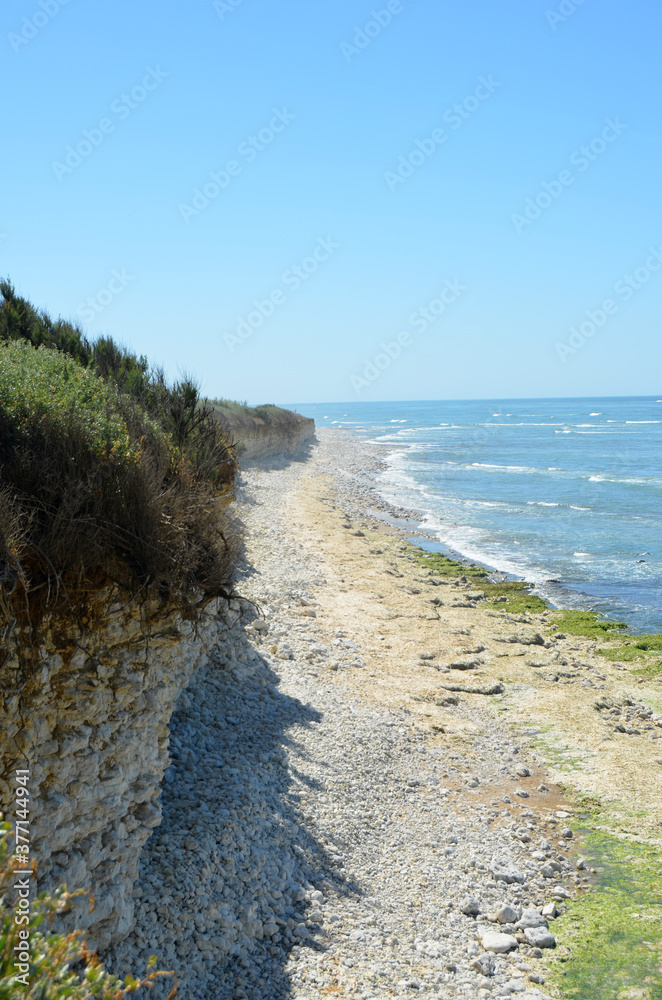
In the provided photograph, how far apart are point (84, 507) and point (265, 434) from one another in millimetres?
43340

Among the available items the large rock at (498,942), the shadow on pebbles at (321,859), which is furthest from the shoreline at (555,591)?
the large rock at (498,942)

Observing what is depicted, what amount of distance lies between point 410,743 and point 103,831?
6358mm

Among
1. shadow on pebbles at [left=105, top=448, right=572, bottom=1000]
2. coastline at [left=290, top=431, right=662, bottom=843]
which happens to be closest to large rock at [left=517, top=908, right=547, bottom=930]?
shadow on pebbles at [left=105, top=448, right=572, bottom=1000]

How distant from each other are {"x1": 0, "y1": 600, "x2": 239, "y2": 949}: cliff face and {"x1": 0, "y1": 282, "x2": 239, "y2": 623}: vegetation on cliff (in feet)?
1.30

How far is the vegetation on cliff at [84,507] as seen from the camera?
5.31 metres

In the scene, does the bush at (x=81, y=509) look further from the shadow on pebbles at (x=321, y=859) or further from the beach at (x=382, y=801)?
the beach at (x=382, y=801)

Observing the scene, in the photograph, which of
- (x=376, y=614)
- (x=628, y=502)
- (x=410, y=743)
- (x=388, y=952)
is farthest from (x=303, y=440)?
(x=388, y=952)

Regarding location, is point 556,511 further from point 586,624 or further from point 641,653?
point 641,653

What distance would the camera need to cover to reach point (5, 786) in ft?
16.1

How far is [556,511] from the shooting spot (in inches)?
1439

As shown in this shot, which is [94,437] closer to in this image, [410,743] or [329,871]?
[329,871]

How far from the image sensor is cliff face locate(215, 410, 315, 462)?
132 ft

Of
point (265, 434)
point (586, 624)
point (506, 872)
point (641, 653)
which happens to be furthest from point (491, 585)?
point (265, 434)

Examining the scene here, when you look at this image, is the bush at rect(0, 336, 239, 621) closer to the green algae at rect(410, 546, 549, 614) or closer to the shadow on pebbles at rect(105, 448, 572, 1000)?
the shadow on pebbles at rect(105, 448, 572, 1000)
